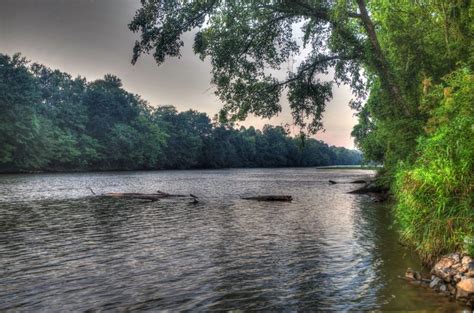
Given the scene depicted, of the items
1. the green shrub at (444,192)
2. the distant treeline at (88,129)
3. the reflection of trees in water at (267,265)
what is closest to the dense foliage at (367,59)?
the green shrub at (444,192)

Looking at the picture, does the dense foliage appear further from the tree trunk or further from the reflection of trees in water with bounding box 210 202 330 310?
the reflection of trees in water with bounding box 210 202 330 310

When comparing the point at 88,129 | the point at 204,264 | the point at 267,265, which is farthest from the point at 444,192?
the point at 88,129

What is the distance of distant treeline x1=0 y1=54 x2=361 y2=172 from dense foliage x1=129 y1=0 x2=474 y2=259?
182 ft

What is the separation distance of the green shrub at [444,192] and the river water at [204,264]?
1.40 meters

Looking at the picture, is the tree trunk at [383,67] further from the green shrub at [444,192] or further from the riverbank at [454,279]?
the riverbank at [454,279]

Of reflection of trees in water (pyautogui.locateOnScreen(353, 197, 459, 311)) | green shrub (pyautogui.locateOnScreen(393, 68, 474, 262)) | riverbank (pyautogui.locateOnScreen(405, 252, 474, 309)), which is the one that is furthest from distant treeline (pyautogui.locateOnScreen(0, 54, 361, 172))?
riverbank (pyautogui.locateOnScreen(405, 252, 474, 309))

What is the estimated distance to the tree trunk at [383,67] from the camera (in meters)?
17.9

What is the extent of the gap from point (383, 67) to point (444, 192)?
33.0ft

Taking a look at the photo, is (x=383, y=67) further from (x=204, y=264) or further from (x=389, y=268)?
(x=204, y=264)

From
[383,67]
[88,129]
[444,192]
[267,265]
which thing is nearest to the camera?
[444,192]

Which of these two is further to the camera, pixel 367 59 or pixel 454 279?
pixel 367 59

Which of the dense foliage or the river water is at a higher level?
the dense foliage

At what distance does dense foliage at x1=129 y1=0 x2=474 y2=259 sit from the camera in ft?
37.7

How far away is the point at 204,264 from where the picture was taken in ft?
38.5
